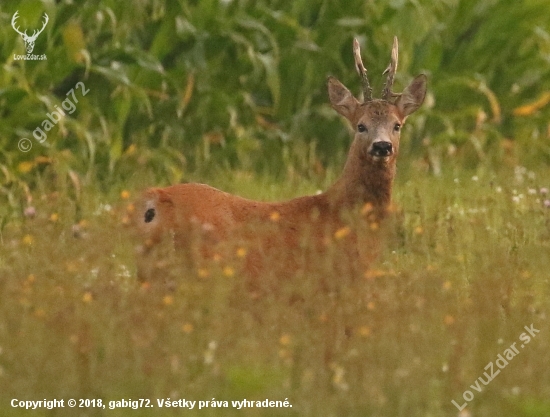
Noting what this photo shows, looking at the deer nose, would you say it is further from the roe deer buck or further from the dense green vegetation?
the dense green vegetation

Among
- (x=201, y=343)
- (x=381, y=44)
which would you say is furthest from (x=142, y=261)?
(x=381, y=44)

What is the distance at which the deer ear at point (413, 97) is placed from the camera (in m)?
6.95

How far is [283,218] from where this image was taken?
6.33m

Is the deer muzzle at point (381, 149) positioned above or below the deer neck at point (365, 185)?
above

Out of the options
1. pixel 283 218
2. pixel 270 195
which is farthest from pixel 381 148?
pixel 270 195

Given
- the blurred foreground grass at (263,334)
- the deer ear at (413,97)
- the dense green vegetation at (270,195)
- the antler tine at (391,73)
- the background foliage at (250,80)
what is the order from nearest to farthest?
1. the blurred foreground grass at (263,334)
2. the dense green vegetation at (270,195)
3. the antler tine at (391,73)
4. the deer ear at (413,97)
5. the background foliage at (250,80)

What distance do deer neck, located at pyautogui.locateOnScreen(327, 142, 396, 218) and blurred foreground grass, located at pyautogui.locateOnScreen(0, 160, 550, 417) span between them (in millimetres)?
343

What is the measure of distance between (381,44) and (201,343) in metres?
5.20

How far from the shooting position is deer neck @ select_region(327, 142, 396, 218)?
6.63m

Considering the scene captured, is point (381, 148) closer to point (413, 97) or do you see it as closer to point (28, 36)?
point (413, 97)

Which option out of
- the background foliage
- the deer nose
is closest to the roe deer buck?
the deer nose

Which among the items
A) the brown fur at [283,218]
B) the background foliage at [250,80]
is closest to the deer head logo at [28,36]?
the background foliage at [250,80]

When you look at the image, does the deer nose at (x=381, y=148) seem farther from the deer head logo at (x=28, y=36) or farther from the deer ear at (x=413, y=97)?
the deer head logo at (x=28, y=36)

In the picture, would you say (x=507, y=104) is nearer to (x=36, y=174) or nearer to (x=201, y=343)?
(x=36, y=174)
